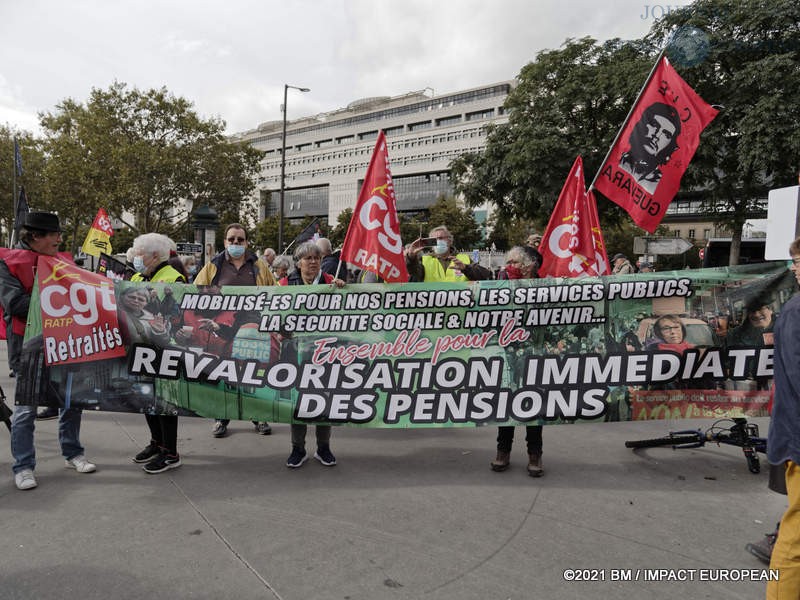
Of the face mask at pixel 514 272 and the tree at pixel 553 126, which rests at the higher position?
the tree at pixel 553 126

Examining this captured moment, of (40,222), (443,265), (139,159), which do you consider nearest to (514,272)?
(443,265)

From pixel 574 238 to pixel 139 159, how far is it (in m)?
26.4

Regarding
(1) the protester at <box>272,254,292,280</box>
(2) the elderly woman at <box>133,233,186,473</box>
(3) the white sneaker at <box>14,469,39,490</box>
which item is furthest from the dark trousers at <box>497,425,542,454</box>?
(1) the protester at <box>272,254,292,280</box>

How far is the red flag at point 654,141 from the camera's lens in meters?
5.56

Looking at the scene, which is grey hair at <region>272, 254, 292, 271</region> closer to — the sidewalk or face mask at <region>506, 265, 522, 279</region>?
the sidewalk

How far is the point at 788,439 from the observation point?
2.45 meters

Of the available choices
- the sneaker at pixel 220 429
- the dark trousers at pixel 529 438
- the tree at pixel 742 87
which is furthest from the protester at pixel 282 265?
the tree at pixel 742 87

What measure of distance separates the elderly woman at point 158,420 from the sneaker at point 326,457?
1158mm

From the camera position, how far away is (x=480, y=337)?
446 cm

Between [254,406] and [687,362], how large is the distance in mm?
3489

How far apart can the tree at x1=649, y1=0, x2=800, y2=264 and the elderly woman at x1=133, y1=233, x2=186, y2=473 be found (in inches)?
649

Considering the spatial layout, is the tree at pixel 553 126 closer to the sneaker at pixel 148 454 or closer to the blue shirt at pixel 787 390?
the sneaker at pixel 148 454

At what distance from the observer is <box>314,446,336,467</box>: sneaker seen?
462cm

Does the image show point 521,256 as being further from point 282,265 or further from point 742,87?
point 742,87
